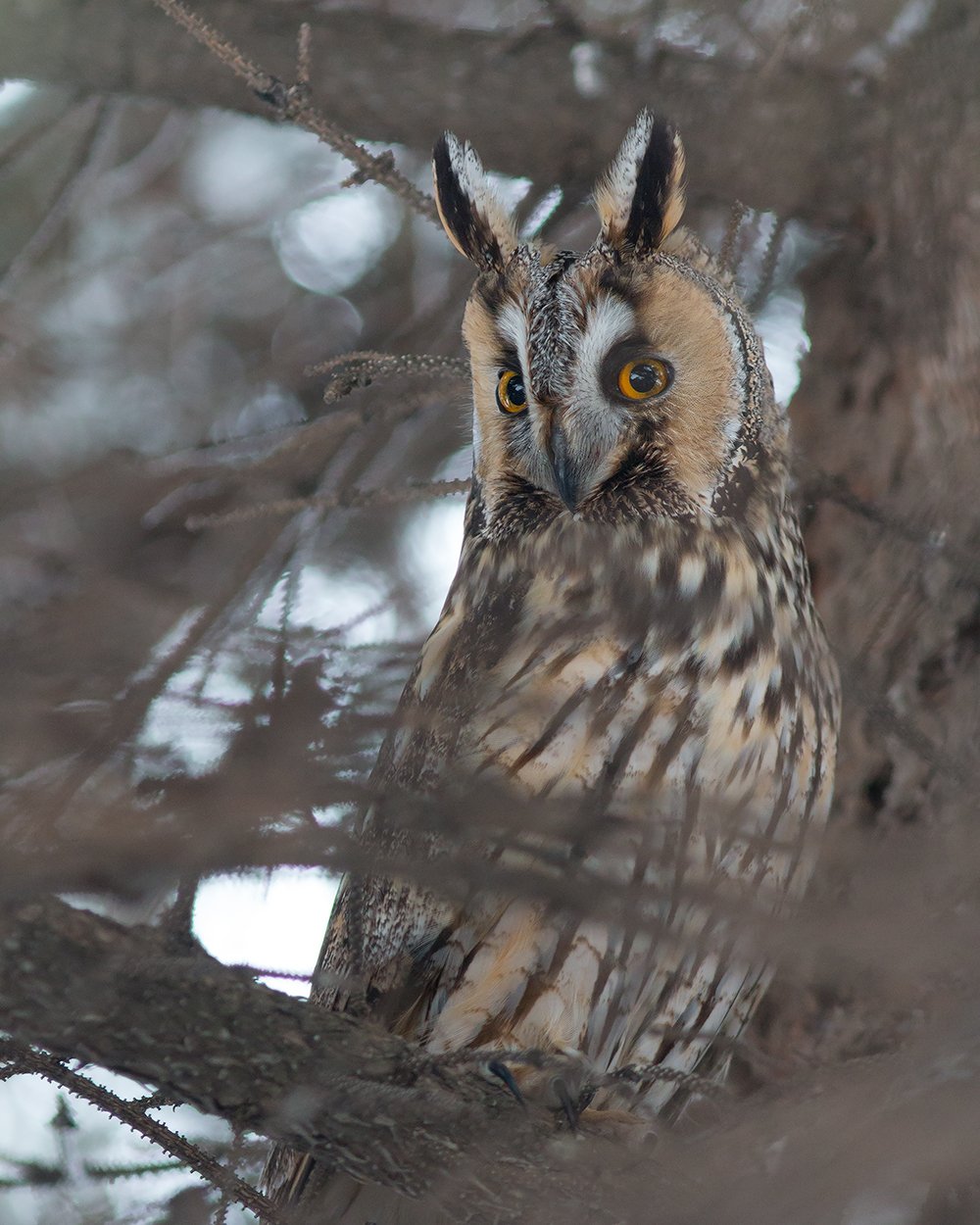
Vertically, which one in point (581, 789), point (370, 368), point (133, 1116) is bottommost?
point (133, 1116)

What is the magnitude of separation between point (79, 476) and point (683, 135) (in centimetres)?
138

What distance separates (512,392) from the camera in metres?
2.26

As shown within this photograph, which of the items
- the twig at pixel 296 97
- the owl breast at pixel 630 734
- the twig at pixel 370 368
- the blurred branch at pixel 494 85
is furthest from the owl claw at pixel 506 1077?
the blurred branch at pixel 494 85

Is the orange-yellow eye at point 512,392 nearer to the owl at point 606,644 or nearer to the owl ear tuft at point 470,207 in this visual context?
the owl at point 606,644

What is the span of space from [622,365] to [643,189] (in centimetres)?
31

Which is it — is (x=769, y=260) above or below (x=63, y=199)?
below

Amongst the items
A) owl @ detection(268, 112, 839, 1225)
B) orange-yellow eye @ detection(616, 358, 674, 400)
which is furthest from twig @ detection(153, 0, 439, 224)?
orange-yellow eye @ detection(616, 358, 674, 400)

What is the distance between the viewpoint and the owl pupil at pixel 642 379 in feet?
7.18

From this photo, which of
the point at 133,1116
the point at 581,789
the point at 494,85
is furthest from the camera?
the point at 494,85

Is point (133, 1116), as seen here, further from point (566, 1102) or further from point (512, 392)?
point (512, 392)

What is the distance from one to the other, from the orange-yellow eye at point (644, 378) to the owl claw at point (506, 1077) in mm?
1129

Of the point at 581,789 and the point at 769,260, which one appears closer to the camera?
the point at 581,789

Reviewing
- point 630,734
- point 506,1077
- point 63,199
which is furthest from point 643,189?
point 506,1077

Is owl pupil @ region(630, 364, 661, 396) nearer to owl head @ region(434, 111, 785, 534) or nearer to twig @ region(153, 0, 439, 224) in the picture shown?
owl head @ region(434, 111, 785, 534)
